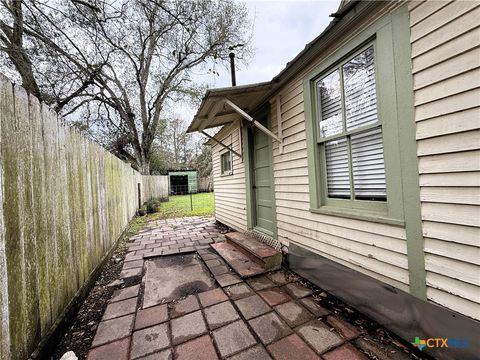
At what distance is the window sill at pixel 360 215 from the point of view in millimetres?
1638

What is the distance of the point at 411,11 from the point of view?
1.49m

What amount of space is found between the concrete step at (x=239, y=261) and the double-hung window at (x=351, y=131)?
1427 millimetres

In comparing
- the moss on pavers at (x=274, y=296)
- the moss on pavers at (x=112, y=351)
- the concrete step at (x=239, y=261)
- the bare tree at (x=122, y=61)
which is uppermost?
the bare tree at (x=122, y=61)

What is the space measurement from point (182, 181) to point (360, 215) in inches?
724

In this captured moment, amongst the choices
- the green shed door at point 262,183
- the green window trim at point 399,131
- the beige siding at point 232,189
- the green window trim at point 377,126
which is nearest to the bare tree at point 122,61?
the beige siding at point 232,189

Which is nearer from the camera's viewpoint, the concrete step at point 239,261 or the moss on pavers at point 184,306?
the moss on pavers at point 184,306

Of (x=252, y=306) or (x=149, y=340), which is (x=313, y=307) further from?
(x=149, y=340)

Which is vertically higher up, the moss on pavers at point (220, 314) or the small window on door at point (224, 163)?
the small window on door at point (224, 163)

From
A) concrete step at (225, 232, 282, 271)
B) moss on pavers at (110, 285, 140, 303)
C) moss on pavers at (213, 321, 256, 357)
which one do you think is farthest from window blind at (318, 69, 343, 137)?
moss on pavers at (110, 285, 140, 303)

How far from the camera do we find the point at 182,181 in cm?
1911

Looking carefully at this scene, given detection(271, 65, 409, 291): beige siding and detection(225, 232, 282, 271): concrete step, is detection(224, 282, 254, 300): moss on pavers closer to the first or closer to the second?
detection(225, 232, 282, 271): concrete step

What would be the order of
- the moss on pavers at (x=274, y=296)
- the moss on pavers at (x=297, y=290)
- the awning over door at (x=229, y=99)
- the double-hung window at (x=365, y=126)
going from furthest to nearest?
the awning over door at (x=229, y=99) → the moss on pavers at (x=297, y=290) → the moss on pavers at (x=274, y=296) → the double-hung window at (x=365, y=126)

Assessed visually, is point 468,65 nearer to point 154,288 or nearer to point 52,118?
point 52,118

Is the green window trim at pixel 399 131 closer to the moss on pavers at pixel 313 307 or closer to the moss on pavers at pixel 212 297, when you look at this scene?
the moss on pavers at pixel 313 307
